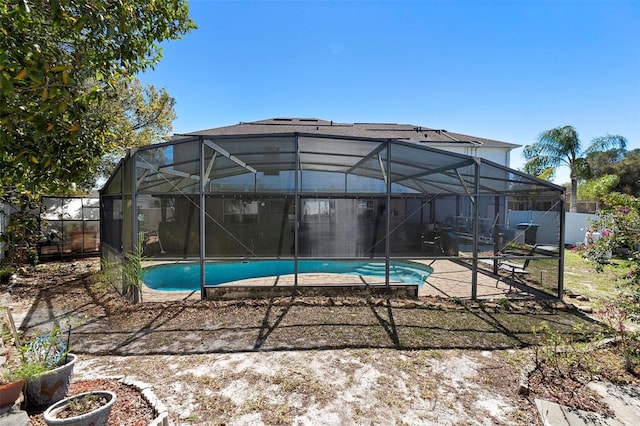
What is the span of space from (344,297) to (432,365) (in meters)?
2.88

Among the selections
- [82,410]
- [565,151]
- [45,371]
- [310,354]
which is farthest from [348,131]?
[82,410]

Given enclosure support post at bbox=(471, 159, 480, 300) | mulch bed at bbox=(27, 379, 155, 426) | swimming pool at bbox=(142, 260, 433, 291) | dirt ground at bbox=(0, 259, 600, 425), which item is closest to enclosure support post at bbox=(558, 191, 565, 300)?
dirt ground at bbox=(0, 259, 600, 425)

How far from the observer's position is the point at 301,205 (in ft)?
22.5

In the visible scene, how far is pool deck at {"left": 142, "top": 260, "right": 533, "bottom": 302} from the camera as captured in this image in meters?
6.88

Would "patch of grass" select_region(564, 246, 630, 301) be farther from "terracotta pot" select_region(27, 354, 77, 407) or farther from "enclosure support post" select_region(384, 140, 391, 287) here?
Result: "terracotta pot" select_region(27, 354, 77, 407)

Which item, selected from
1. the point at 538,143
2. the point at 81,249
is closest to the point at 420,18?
the point at 81,249

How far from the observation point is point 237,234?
269 inches

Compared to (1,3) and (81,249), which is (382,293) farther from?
(81,249)

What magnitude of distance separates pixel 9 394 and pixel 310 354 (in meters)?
3.01

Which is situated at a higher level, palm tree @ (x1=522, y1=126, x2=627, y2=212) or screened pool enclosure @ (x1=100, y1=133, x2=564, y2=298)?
palm tree @ (x1=522, y1=126, x2=627, y2=212)

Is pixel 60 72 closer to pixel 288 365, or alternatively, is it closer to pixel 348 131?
pixel 288 365

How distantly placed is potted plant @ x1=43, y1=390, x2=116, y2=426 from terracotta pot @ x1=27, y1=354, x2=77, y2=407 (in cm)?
34

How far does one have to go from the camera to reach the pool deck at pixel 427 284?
6.88m

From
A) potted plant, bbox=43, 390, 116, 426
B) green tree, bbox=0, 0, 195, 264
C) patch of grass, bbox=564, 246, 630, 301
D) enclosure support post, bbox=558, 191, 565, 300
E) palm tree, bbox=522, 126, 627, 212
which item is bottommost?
patch of grass, bbox=564, 246, 630, 301
